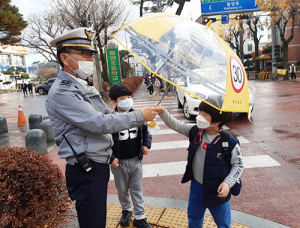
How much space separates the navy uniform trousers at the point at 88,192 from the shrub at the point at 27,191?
2.41ft

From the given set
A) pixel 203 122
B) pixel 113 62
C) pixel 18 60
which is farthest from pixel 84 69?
pixel 18 60

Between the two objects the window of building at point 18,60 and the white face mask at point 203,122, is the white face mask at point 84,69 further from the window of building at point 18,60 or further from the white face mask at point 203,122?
the window of building at point 18,60

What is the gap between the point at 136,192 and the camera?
2.85 m

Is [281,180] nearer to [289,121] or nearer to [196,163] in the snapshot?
[196,163]

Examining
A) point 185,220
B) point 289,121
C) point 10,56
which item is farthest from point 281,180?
point 10,56

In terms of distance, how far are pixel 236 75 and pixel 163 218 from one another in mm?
1907

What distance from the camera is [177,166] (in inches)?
193

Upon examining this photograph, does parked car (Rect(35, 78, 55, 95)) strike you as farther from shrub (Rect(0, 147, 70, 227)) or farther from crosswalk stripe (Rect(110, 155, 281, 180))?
shrub (Rect(0, 147, 70, 227))

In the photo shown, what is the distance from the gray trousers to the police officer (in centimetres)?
73

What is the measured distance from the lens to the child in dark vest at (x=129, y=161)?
9.00ft

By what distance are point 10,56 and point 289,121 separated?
70167 mm

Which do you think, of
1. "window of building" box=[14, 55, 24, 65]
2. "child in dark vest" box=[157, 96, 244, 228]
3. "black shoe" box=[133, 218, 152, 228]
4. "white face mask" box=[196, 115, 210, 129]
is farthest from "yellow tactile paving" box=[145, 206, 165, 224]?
"window of building" box=[14, 55, 24, 65]

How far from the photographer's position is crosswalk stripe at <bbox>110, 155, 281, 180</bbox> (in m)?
4.61

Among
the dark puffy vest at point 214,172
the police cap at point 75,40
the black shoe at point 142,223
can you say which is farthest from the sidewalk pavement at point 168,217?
the police cap at point 75,40
